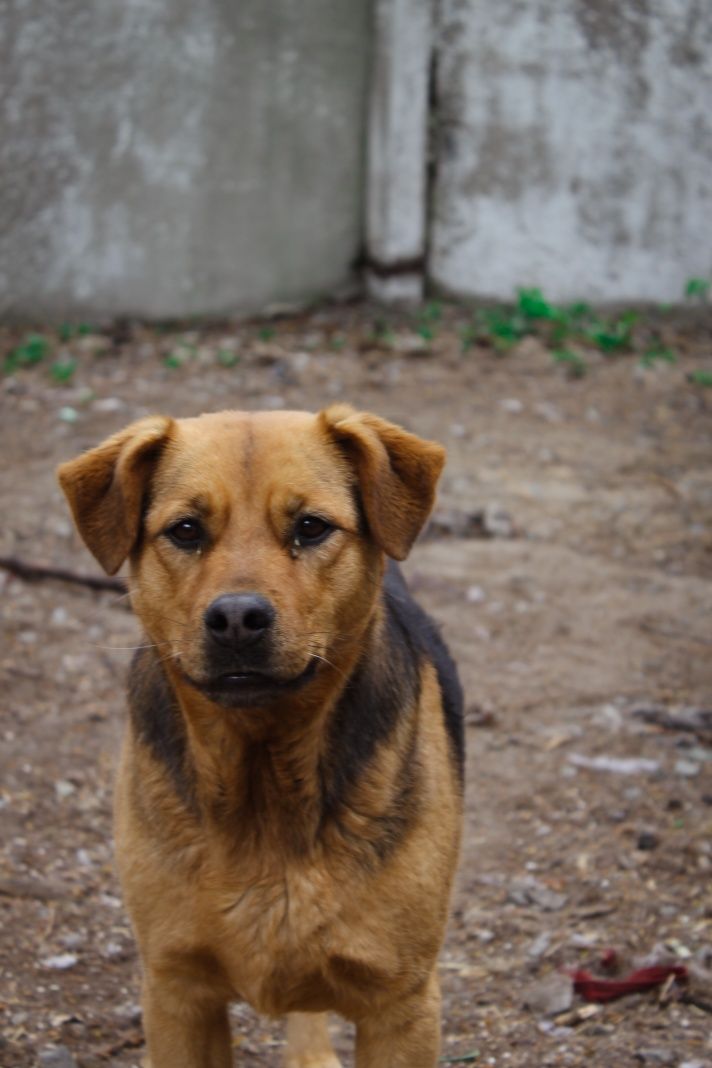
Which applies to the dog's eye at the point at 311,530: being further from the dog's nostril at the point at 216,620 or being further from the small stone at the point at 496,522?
the small stone at the point at 496,522

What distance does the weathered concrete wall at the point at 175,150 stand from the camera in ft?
28.9

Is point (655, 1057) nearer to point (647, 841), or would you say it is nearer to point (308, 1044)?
point (308, 1044)

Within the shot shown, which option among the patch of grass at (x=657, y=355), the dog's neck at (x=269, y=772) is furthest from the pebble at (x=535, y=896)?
the patch of grass at (x=657, y=355)

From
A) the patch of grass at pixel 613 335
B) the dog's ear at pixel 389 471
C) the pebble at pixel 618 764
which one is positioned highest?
the dog's ear at pixel 389 471

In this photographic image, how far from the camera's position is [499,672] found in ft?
20.0

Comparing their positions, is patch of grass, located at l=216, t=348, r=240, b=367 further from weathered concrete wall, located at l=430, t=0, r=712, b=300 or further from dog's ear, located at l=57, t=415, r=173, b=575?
dog's ear, located at l=57, t=415, r=173, b=575

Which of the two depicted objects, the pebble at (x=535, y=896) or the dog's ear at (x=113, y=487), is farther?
the pebble at (x=535, y=896)

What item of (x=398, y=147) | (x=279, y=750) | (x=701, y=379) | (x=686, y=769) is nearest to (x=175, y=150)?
(x=398, y=147)

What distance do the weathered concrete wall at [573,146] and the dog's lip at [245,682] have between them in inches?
273

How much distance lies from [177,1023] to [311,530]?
→ 3.74 feet

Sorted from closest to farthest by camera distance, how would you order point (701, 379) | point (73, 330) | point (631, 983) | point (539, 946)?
point (631, 983) → point (539, 946) → point (701, 379) → point (73, 330)

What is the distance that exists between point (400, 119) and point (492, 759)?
5.11 metres

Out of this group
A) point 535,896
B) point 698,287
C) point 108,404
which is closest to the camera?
point 535,896

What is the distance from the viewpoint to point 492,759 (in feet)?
18.0
